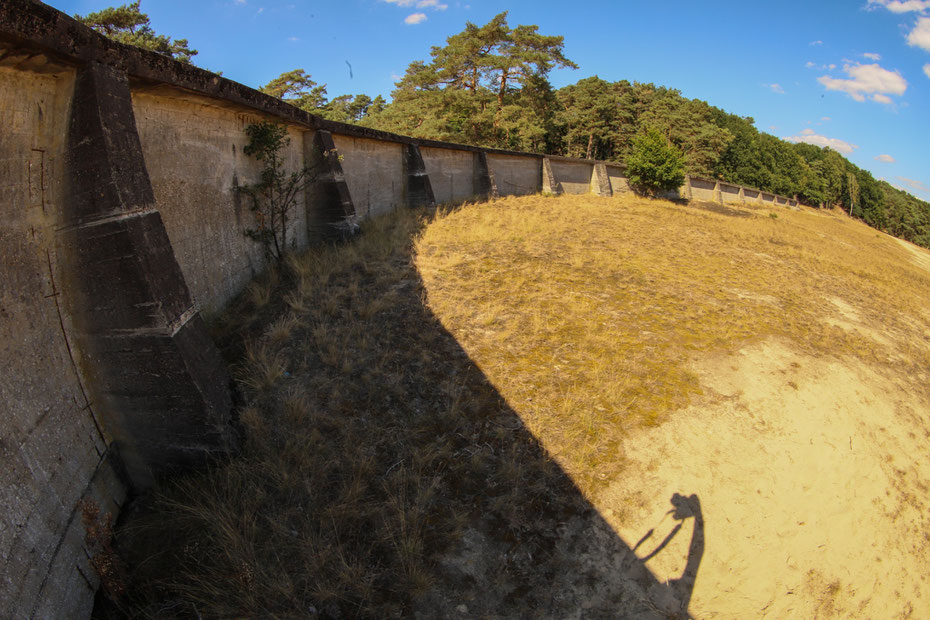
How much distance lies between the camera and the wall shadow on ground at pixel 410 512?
3021mm

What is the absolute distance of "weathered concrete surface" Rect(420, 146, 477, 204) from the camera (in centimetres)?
1374

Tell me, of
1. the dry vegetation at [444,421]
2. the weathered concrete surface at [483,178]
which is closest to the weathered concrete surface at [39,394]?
the dry vegetation at [444,421]

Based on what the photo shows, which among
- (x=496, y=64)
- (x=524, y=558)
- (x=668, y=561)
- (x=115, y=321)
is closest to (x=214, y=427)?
(x=115, y=321)

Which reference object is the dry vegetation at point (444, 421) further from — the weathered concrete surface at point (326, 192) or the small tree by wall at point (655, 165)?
the small tree by wall at point (655, 165)

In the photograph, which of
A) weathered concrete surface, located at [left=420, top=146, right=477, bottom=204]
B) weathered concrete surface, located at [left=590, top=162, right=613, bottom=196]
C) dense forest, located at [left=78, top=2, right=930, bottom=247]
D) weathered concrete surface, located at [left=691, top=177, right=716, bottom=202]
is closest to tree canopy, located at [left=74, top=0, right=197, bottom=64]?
dense forest, located at [left=78, top=2, right=930, bottom=247]

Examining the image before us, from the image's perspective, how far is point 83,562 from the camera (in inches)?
115

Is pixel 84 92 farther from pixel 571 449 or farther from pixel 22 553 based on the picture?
pixel 571 449

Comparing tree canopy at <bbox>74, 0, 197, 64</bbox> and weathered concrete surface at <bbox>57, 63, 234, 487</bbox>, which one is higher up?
tree canopy at <bbox>74, 0, 197, 64</bbox>

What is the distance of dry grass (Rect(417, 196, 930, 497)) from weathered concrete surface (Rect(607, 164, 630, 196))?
11093mm

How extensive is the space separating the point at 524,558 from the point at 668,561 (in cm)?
119

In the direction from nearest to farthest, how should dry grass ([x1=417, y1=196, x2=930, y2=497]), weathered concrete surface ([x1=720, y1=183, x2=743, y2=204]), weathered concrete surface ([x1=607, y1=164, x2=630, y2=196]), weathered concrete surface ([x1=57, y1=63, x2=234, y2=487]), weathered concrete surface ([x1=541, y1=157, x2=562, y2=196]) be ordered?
weathered concrete surface ([x1=57, y1=63, x2=234, y2=487])
dry grass ([x1=417, y1=196, x2=930, y2=497])
weathered concrete surface ([x1=541, y1=157, x2=562, y2=196])
weathered concrete surface ([x1=607, y1=164, x2=630, y2=196])
weathered concrete surface ([x1=720, y1=183, x2=743, y2=204])

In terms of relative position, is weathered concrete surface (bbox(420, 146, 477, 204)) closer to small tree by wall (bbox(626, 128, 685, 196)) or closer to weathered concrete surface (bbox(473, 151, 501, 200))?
weathered concrete surface (bbox(473, 151, 501, 200))

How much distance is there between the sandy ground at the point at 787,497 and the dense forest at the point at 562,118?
21568mm

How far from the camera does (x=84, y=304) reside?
3283 millimetres
